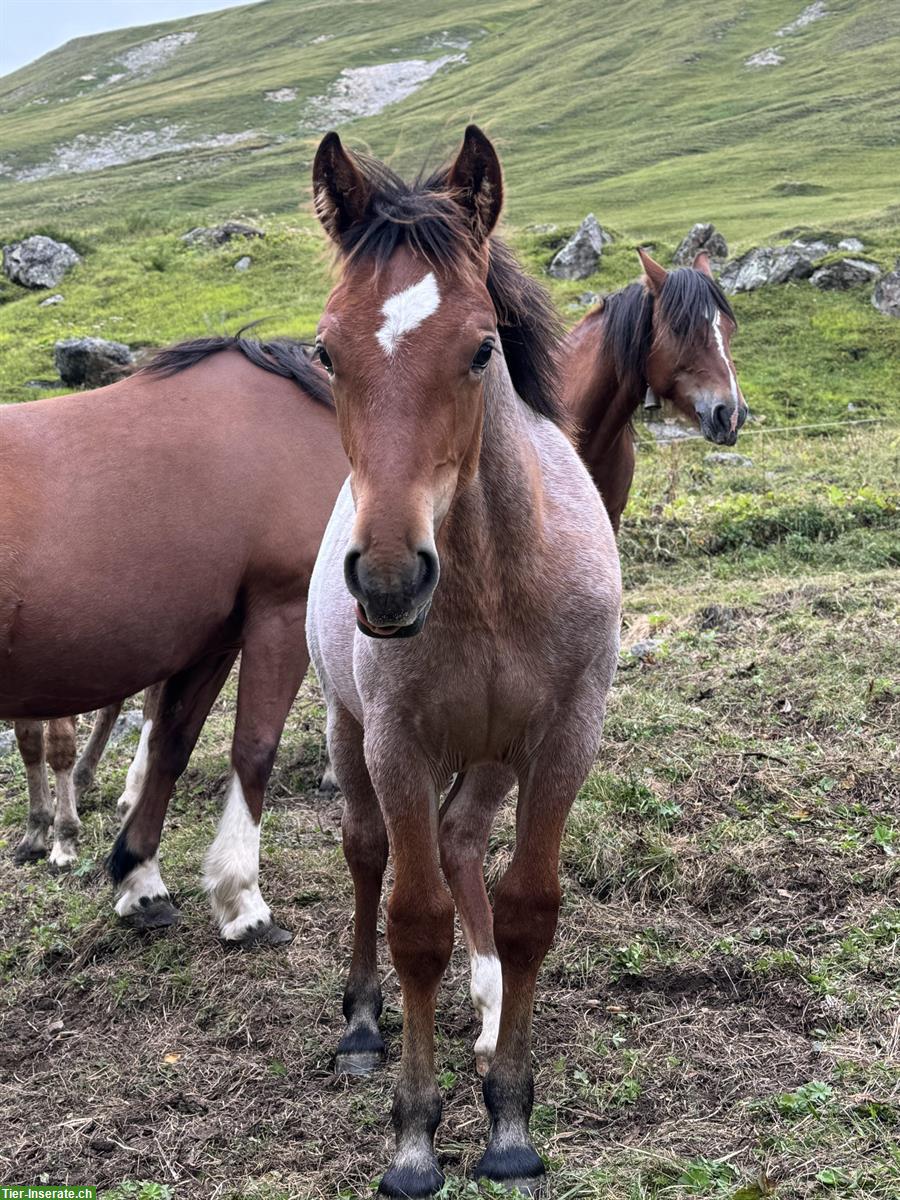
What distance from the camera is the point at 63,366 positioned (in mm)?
18219

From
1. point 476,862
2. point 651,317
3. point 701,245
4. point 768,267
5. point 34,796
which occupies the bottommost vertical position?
point 768,267

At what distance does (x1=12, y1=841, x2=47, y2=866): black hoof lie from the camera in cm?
607

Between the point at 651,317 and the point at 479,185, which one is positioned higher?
the point at 479,185

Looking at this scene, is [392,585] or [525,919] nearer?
[392,585]

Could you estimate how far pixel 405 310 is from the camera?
271cm

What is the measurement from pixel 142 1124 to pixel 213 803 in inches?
108

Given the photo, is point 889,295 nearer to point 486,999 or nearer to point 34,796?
point 34,796

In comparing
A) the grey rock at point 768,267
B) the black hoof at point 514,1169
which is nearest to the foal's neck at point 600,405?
the black hoof at point 514,1169

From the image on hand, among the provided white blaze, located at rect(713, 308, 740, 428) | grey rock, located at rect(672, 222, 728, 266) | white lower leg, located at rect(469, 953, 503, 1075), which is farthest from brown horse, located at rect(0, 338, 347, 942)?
grey rock, located at rect(672, 222, 728, 266)

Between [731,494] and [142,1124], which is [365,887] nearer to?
[142,1124]

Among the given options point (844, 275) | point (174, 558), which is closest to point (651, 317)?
point (174, 558)

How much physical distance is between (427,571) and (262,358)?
312 cm

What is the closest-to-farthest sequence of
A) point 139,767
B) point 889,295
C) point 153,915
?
point 153,915
point 139,767
point 889,295

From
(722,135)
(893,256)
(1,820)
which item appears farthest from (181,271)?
(722,135)
